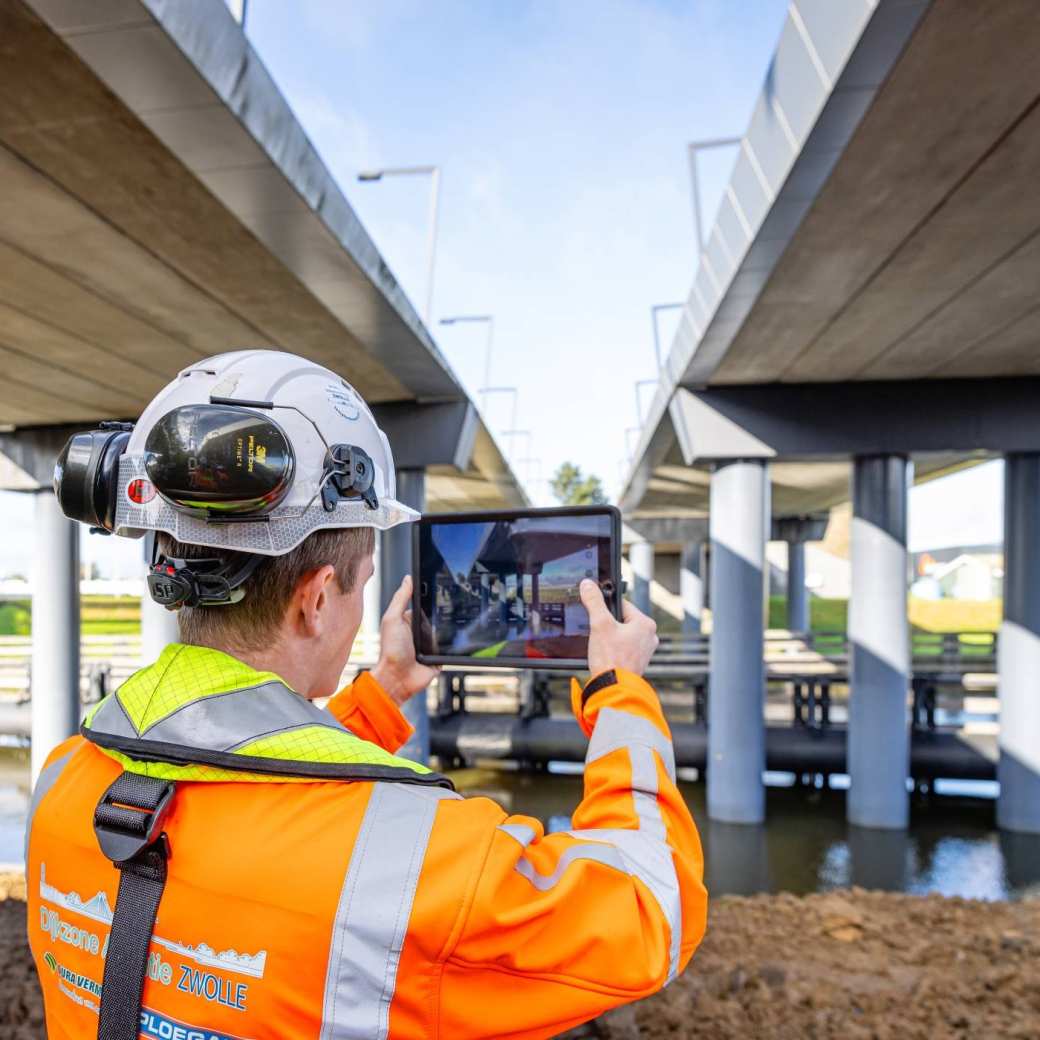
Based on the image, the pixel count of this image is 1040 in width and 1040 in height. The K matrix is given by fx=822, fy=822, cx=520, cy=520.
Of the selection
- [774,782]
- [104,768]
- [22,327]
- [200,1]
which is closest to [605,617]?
[104,768]

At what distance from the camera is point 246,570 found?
142 cm

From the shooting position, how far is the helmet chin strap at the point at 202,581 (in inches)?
54.5

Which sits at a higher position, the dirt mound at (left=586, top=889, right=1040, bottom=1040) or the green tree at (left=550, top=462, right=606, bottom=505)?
the green tree at (left=550, top=462, right=606, bottom=505)

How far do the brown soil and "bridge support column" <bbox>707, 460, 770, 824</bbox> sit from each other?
380 cm

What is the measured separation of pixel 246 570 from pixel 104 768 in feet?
1.29

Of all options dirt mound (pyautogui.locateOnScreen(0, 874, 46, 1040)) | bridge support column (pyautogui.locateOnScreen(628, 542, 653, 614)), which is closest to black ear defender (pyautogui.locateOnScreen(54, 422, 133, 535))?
dirt mound (pyautogui.locateOnScreen(0, 874, 46, 1040))

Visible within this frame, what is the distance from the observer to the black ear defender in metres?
1.57

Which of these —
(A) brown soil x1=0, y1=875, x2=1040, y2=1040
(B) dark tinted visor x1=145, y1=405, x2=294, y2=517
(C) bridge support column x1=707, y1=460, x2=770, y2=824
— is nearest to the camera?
(B) dark tinted visor x1=145, y1=405, x2=294, y2=517

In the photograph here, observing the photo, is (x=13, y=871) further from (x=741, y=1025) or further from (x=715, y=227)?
(x=715, y=227)

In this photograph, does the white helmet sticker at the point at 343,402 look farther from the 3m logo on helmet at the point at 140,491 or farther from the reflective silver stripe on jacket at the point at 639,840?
the reflective silver stripe on jacket at the point at 639,840

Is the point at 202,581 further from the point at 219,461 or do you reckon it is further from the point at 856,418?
the point at 856,418

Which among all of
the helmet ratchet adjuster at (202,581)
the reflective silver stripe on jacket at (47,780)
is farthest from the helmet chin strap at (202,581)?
the reflective silver stripe on jacket at (47,780)

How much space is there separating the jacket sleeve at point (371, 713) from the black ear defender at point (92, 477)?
0.71 meters

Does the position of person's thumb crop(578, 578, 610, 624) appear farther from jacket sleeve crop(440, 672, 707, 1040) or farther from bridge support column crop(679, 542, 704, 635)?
bridge support column crop(679, 542, 704, 635)
